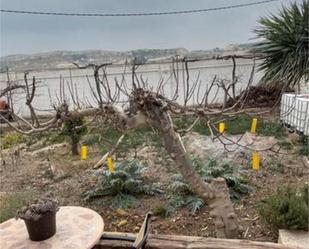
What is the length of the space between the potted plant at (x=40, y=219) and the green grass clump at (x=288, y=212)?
141 cm

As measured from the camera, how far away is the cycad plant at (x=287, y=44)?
6910 millimetres

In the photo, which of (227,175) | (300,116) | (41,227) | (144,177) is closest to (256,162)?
(227,175)

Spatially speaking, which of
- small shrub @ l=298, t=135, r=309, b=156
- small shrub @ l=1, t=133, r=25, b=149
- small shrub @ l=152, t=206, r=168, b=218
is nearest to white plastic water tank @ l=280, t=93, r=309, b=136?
small shrub @ l=298, t=135, r=309, b=156

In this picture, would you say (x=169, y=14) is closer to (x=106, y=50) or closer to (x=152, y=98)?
(x=106, y=50)

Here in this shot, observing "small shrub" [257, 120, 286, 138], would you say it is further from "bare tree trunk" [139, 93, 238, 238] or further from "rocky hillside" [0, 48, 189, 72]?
"bare tree trunk" [139, 93, 238, 238]

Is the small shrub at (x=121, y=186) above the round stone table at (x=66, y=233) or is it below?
below

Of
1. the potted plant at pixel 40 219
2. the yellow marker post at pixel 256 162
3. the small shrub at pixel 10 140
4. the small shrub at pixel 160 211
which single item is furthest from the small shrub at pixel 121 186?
the small shrub at pixel 10 140

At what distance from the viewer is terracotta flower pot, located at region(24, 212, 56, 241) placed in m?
1.91

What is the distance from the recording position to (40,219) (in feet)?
6.23

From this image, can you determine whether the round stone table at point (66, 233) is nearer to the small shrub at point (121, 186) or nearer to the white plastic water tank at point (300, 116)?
the small shrub at point (121, 186)

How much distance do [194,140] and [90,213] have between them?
3.26 metres

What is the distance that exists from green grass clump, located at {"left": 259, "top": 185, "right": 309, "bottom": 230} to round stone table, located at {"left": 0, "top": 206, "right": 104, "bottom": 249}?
3.74ft

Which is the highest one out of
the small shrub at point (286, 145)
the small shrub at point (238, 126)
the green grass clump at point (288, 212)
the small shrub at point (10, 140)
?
the green grass clump at point (288, 212)

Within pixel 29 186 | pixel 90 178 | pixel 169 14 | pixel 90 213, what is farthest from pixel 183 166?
pixel 169 14
